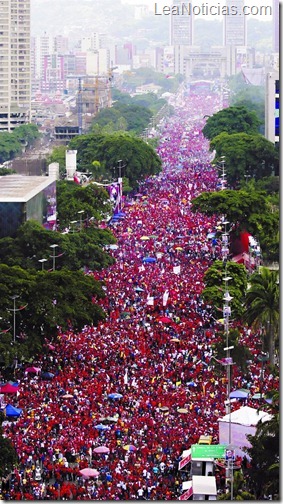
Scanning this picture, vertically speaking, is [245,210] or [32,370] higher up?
[245,210]

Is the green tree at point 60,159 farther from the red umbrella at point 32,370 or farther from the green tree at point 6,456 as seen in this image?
the green tree at point 6,456

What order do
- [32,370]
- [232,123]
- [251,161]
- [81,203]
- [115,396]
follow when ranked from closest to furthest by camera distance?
[115,396]
[32,370]
[81,203]
[251,161]
[232,123]

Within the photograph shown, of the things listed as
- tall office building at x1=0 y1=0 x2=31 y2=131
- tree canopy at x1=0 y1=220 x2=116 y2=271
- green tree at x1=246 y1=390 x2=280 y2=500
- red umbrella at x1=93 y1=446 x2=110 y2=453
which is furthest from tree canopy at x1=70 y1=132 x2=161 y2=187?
green tree at x1=246 y1=390 x2=280 y2=500

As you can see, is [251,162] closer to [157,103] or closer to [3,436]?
[3,436]

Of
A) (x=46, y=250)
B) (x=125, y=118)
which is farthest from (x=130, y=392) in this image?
(x=125, y=118)

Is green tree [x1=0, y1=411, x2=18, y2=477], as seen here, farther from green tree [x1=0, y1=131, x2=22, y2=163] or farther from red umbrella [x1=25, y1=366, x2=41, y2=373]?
green tree [x1=0, y1=131, x2=22, y2=163]

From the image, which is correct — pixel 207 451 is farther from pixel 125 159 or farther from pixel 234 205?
pixel 125 159
